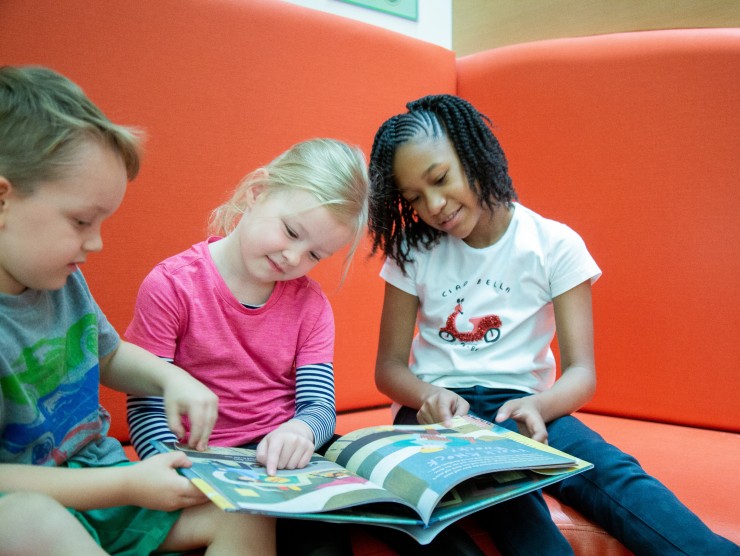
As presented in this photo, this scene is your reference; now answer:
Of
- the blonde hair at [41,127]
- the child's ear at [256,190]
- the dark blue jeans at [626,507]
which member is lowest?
the dark blue jeans at [626,507]

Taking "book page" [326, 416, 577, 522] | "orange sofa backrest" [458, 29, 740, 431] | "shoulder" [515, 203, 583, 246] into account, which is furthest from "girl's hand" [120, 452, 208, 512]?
"orange sofa backrest" [458, 29, 740, 431]

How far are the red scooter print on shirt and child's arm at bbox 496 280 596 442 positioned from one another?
10cm

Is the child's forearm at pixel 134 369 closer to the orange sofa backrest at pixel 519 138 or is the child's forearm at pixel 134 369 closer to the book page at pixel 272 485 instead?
the book page at pixel 272 485

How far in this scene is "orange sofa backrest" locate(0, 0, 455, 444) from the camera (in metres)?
1.13

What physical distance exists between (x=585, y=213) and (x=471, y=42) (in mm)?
585

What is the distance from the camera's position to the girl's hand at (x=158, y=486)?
664 mm

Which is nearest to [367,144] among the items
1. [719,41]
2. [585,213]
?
[585,213]

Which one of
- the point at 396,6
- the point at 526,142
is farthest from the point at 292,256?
→ the point at 396,6

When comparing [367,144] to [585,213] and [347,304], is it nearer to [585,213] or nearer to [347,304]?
[347,304]

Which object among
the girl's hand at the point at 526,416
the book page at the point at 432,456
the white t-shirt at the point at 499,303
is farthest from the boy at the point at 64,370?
the white t-shirt at the point at 499,303

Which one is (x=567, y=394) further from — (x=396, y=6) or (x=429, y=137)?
(x=396, y=6)

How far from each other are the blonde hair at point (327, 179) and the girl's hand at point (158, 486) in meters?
0.41

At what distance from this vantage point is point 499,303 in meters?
1.14

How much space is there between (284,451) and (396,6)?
1269 mm
